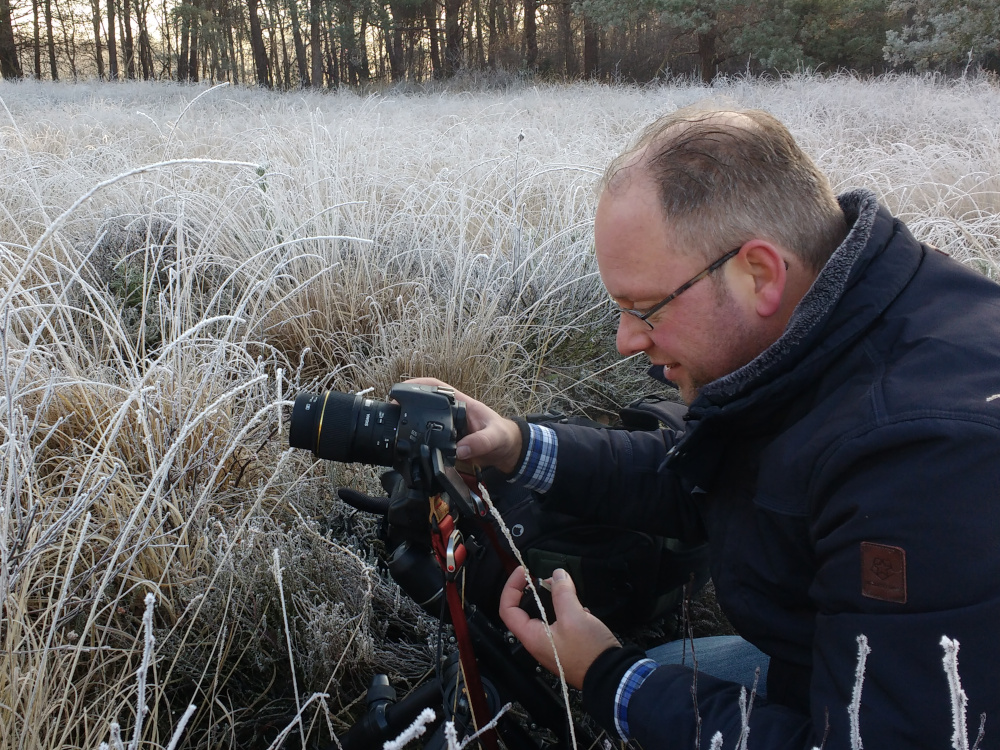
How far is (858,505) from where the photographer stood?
926 mm

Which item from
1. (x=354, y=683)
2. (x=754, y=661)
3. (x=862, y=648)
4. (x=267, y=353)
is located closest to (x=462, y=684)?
(x=354, y=683)

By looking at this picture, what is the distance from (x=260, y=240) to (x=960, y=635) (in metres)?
2.87

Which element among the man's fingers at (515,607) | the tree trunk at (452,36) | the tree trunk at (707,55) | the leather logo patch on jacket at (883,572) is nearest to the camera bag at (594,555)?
the man's fingers at (515,607)

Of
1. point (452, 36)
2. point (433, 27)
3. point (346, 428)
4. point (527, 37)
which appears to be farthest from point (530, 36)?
point (346, 428)

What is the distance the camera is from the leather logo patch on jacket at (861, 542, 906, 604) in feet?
2.86

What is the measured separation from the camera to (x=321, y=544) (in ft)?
6.17

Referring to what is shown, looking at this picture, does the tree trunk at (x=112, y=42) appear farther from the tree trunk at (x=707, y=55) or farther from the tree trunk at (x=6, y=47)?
the tree trunk at (x=707, y=55)

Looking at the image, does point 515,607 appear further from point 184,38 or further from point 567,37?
point 184,38

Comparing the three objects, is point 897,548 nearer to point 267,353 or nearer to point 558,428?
point 558,428

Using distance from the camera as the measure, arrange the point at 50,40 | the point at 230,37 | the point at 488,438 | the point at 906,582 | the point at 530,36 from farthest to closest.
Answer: the point at 230,37
the point at 50,40
the point at 530,36
the point at 488,438
the point at 906,582

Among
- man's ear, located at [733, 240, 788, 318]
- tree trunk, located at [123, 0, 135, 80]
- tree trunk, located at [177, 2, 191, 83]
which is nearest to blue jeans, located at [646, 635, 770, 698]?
man's ear, located at [733, 240, 788, 318]

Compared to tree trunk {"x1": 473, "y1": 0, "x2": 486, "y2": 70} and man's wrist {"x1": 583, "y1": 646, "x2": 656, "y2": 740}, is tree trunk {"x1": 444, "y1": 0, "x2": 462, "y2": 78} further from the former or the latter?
man's wrist {"x1": 583, "y1": 646, "x2": 656, "y2": 740}

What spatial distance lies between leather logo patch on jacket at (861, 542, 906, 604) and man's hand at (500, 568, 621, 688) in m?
0.49

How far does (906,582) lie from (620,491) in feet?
2.57
